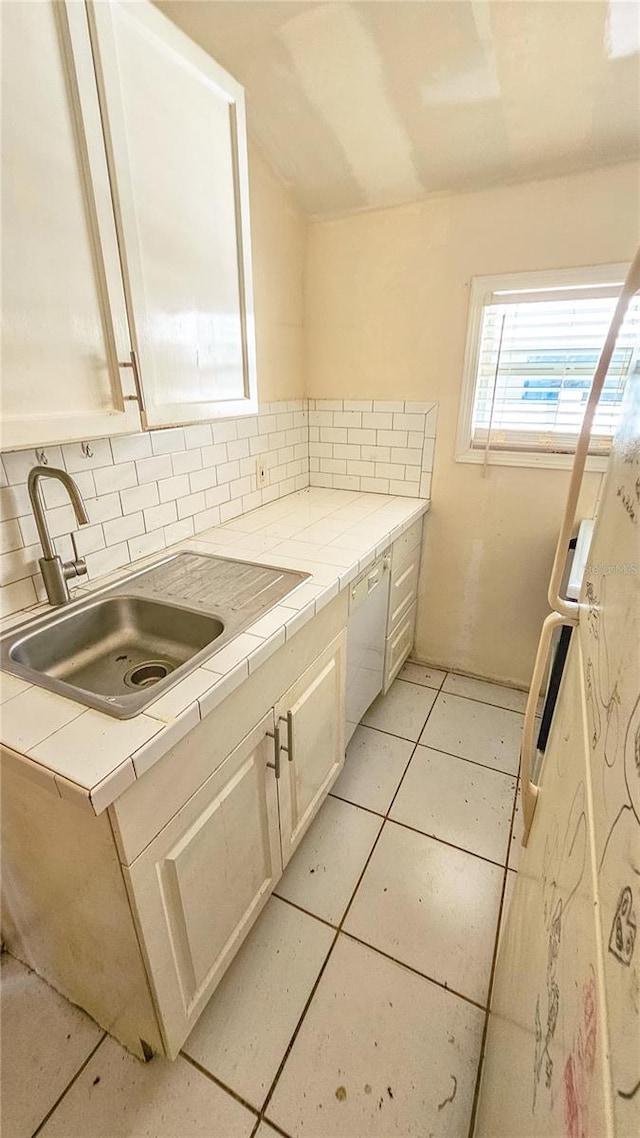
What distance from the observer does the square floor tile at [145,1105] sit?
977mm

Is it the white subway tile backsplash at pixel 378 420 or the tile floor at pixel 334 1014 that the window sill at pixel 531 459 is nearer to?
the white subway tile backsplash at pixel 378 420

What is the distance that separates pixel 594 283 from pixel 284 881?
2.26 metres

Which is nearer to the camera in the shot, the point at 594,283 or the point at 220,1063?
the point at 220,1063

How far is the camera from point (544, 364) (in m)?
1.81

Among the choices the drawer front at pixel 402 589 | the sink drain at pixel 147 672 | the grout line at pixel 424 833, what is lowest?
the grout line at pixel 424 833

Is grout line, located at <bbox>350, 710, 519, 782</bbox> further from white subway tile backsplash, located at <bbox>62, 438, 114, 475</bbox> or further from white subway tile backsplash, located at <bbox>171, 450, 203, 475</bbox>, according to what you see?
white subway tile backsplash, located at <bbox>62, 438, 114, 475</bbox>

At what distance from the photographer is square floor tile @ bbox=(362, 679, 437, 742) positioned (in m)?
2.07

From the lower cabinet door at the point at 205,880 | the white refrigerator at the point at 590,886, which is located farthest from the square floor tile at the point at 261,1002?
the white refrigerator at the point at 590,886

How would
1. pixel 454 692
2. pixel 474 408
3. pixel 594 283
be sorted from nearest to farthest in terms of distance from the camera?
pixel 594 283
pixel 474 408
pixel 454 692

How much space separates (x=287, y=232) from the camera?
1931 mm

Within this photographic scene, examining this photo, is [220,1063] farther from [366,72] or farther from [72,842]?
[366,72]

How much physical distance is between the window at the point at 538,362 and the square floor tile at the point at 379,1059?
1814mm

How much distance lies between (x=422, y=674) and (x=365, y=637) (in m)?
0.83

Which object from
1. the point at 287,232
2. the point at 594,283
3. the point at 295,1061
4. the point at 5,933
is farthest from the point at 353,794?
the point at 287,232
